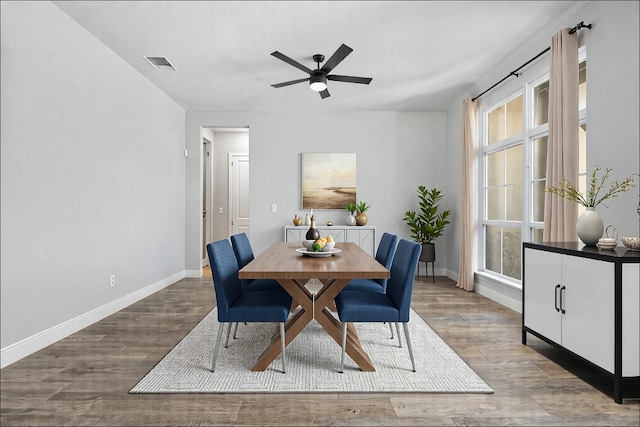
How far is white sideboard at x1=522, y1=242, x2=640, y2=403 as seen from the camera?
210 centimetres

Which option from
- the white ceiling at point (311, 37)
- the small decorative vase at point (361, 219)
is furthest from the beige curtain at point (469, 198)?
the small decorative vase at point (361, 219)

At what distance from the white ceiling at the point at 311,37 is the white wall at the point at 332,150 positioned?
100 cm

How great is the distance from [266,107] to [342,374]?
4570mm

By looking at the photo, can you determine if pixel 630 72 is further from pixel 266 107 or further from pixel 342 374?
pixel 266 107

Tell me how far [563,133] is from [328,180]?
3.61 meters

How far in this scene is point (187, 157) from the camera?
6.19m

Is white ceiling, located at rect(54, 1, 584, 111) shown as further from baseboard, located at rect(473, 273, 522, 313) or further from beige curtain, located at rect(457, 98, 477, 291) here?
baseboard, located at rect(473, 273, 522, 313)

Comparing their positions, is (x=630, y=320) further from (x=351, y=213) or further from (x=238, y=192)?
(x=238, y=192)

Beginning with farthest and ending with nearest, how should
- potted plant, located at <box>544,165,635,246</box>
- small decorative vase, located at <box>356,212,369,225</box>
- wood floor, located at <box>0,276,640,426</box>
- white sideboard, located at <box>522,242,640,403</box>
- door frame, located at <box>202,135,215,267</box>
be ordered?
door frame, located at <box>202,135,215,267</box>, small decorative vase, located at <box>356,212,369,225</box>, potted plant, located at <box>544,165,635,246</box>, white sideboard, located at <box>522,242,640,403</box>, wood floor, located at <box>0,276,640,426</box>

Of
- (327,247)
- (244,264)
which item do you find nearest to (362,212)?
(244,264)

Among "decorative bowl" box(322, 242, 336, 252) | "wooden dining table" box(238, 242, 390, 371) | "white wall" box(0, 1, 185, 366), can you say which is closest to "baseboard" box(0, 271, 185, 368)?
"white wall" box(0, 1, 185, 366)

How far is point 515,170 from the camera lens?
A: 4375 mm

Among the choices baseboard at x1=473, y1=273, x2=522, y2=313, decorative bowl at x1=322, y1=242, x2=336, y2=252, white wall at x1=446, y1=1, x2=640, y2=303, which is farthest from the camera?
baseboard at x1=473, y1=273, x2=522, y2=313

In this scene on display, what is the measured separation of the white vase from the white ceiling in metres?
1.77
